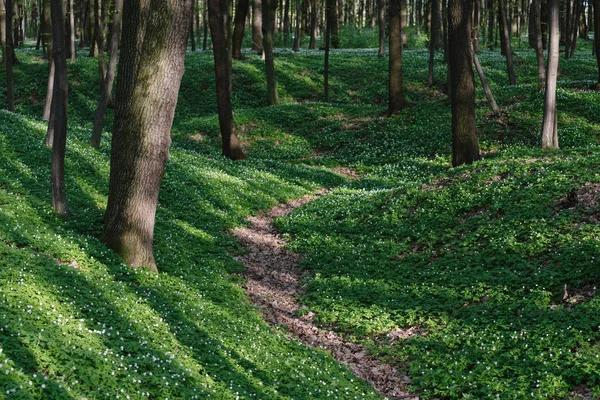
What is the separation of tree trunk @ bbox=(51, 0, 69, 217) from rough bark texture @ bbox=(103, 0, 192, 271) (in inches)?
76.5

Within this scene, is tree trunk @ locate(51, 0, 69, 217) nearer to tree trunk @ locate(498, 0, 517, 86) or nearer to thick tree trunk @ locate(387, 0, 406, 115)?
thick tree trunk @ locate(387, 0, 406, 115)

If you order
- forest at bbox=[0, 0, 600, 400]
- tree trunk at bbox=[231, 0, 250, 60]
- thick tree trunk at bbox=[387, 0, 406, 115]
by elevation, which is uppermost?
tree trunk at bbox=[231, 0, 250, 60]

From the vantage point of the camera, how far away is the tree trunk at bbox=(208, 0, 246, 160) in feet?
79.2

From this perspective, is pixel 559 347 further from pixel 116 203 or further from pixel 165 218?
pixel 165 218

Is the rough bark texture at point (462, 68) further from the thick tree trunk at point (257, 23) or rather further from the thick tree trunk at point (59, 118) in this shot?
the thick tree trunk at point (257, 23)

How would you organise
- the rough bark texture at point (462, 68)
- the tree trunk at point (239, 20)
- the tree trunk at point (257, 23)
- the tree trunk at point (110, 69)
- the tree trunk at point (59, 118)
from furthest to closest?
the tree trunk at point (239, 20) < the tree trunk at point (257, 23) < the rough bark texture at point (462, 68) < the tree trunk at point (110, 69) < the tree trunk at point (59, 118)

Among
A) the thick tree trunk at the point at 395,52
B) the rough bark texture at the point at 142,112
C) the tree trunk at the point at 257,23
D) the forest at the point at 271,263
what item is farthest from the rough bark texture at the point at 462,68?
the tree trunk at the point at 257,23

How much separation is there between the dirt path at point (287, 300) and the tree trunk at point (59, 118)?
4.61m

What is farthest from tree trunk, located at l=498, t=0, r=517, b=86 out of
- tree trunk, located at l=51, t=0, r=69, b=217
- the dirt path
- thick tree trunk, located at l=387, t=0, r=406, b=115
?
tree trunk, located at l=51, t=0, r=69, b=217

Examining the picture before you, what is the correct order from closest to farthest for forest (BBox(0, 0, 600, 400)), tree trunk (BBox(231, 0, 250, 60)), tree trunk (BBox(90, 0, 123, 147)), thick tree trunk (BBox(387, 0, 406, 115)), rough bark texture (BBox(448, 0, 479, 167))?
forest (BBox(0, 0, 600, 400))
tree trunk (BBox(90, 0, 123, 147))
rough bark texture (BBox(448, 0, 479, 167))
thick tree trunk (BBox(387, 0, 406, 115))
tree trunk (BBox(231, 0, 250, 60))

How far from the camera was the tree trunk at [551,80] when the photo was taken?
746 inches

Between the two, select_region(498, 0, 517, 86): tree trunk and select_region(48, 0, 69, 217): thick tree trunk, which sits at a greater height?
select_region(498, 0, 517, 86): tree trunk

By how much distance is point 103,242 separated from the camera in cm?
1127

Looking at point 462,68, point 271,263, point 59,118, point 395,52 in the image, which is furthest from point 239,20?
point 59,118
